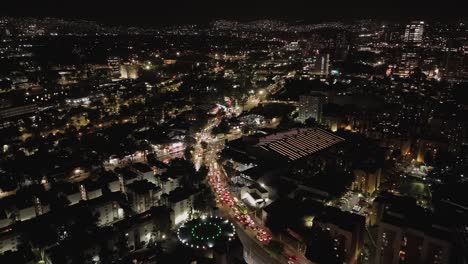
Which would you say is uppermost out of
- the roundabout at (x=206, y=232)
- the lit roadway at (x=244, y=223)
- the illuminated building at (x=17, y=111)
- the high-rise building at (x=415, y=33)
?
the high-rise building at (x=415, y=33)

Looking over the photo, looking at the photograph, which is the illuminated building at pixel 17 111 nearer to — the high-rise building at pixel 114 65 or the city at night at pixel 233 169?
the city at night at pixel 233 169

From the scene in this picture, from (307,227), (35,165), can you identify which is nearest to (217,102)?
(35,165)

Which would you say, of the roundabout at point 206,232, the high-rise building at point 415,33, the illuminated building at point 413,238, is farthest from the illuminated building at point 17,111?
the high-rise building at point 415,33

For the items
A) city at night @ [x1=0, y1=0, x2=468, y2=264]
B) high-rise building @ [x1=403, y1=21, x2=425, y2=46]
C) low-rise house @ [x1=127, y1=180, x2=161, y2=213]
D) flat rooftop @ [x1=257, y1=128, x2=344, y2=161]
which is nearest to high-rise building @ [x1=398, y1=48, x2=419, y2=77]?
city at night @ [x1=0, y1=0, x2=468, y2=264]

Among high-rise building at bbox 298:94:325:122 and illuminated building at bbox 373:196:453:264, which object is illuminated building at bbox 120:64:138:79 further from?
illuminated building at bbox 373:196:453:264

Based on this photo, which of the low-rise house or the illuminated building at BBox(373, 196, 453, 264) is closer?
the illuminated building at BBox(373, 196, 453, 264)
